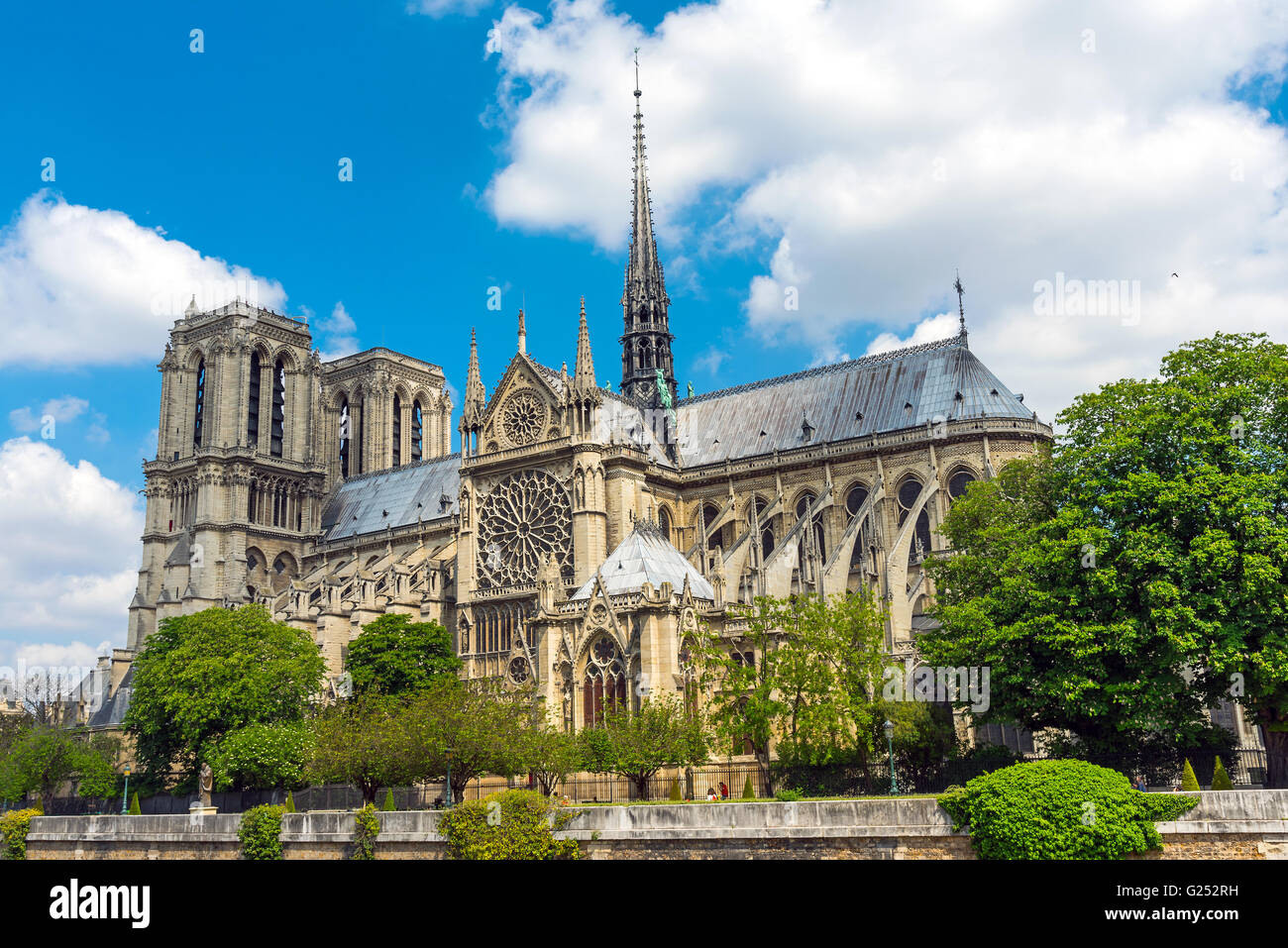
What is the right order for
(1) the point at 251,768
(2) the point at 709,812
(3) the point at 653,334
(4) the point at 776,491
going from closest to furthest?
(2) the point at 709,812 < (1) the point at 251,768 < (4) the point at 776,491 < (3) the point at 653,334

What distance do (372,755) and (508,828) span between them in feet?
35.8

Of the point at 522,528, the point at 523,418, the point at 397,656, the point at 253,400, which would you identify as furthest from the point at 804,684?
the point at 253,400

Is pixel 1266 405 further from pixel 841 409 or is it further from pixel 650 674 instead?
pixel 841 409

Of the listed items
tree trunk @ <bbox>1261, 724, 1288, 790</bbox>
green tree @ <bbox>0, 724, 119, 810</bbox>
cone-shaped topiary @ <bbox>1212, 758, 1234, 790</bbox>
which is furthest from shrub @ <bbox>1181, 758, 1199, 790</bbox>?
green tree @ <bbox>0, 724, 119, 810</bbox>

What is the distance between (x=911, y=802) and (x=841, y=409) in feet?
138

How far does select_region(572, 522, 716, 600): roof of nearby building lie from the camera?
144 feet

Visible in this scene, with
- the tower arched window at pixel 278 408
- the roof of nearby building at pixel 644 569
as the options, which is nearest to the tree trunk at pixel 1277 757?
the roof of nearby building at pixel 644 569

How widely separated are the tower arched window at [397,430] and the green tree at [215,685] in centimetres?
4590

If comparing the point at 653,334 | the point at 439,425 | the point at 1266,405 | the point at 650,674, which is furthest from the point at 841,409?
the point at 439,425

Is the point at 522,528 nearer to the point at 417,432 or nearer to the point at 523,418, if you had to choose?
the point at 523,418

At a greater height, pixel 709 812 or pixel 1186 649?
pixel 1186 649

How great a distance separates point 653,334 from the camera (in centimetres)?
7512

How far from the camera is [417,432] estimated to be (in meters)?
104
